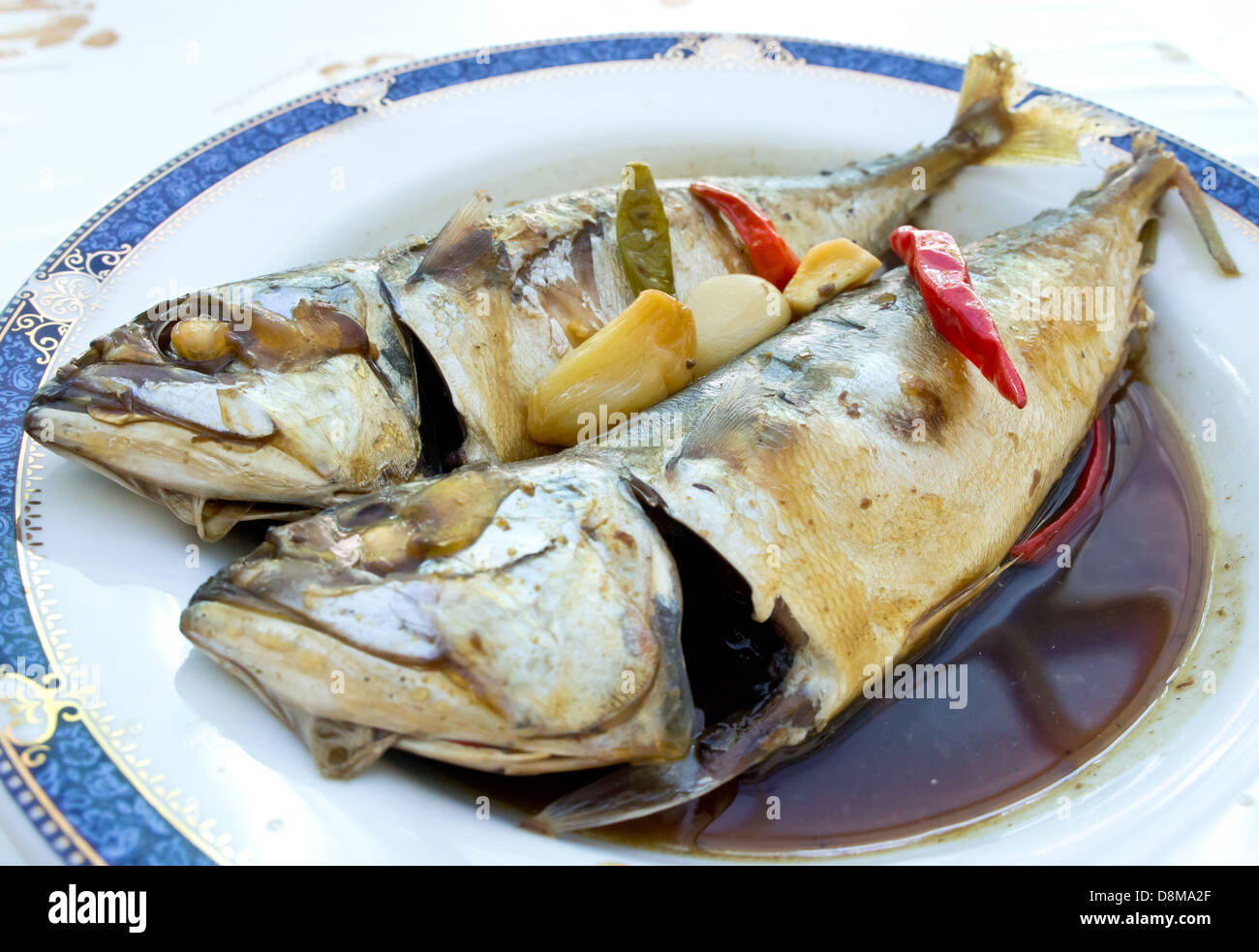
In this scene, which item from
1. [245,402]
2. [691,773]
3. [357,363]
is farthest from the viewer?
[357,363]

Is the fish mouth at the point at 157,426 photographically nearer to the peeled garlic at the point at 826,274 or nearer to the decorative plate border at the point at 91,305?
the decorative plate border at the point at 91,305

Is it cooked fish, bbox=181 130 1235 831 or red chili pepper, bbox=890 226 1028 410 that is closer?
cooked fish, bbox=181 130 1235 831

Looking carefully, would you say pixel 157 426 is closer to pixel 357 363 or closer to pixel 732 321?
pixel 357 363

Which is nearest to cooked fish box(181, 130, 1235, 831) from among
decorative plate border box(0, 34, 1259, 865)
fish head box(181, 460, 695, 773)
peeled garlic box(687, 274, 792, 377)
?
fish head box(181, 460, 695, 773)

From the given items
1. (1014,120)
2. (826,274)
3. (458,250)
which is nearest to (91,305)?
(458,250)

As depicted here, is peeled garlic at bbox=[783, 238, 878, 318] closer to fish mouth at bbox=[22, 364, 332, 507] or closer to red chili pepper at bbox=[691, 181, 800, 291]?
red chili pepper at bbox=[691, 181, 800, 291]

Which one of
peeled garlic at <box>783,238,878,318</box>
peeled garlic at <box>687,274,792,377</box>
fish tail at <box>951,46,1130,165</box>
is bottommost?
peeled garlic at <box>687,274,792,377</box>
